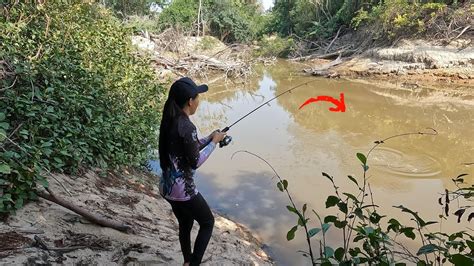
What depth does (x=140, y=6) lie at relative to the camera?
1019 inches

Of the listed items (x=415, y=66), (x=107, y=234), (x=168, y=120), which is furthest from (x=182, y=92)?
(x=415, y=66)

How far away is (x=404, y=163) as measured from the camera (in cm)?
740

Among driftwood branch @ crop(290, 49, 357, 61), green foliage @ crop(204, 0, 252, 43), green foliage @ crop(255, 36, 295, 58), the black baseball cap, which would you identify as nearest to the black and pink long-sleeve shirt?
the black baseball cap

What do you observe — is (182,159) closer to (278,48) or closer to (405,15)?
(405,15)

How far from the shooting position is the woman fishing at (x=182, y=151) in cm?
262

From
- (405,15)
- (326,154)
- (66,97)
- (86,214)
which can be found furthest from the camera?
(405,15)

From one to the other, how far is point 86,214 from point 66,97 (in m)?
1.70

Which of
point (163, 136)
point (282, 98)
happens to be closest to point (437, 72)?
point (282, 98)

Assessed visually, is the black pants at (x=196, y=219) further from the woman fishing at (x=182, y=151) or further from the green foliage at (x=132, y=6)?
the green foliage at (x=132, y=6)

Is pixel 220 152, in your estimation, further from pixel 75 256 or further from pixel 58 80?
pixel 75 256

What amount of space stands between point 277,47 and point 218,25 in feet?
15.7

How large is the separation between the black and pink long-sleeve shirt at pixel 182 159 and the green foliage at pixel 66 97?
97 cm

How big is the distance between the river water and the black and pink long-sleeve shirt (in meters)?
2.26

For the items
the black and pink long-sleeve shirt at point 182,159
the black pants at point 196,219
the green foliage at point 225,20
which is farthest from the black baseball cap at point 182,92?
the green foliage at point 225,20
